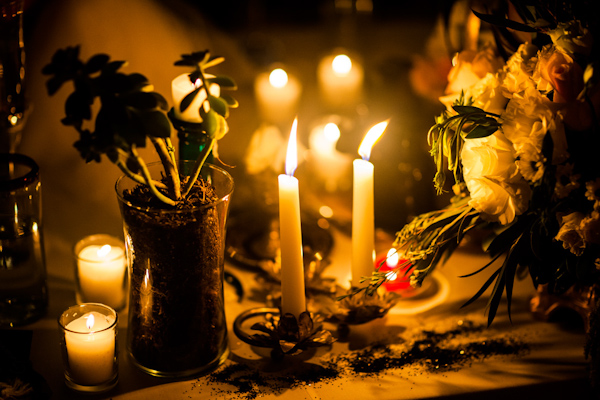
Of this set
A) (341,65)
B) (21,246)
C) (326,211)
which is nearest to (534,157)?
(326,211)

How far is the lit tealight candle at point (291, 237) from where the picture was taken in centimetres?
77

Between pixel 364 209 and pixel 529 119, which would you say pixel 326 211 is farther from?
pixel 529 119

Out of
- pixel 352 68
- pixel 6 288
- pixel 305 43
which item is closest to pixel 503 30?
pixel 352 68

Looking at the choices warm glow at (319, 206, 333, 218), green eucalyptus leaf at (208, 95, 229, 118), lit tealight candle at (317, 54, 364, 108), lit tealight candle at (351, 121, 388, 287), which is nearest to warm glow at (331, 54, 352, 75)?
lit tealight candle at (317, 54, 364, 108)

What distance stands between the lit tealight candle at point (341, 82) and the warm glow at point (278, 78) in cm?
18

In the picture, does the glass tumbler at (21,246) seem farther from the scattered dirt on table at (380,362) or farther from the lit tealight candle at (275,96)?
the lit tealight candle at (275,96)

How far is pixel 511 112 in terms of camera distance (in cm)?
70

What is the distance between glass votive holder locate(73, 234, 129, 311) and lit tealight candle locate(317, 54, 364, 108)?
2.52 feet

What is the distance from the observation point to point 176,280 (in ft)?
2.39

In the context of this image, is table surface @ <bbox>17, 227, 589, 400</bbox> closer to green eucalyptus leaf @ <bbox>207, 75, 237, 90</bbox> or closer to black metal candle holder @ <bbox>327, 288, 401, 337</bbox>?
black metal candle holder @ <bbox>327, 288, 401, 337</bbox>

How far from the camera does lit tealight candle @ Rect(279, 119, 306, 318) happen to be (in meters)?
0.77

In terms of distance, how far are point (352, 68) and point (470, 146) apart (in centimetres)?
85

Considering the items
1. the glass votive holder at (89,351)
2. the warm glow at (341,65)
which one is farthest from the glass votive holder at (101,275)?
the warm glow at (341,65)

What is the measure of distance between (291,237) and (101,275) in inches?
12.0
